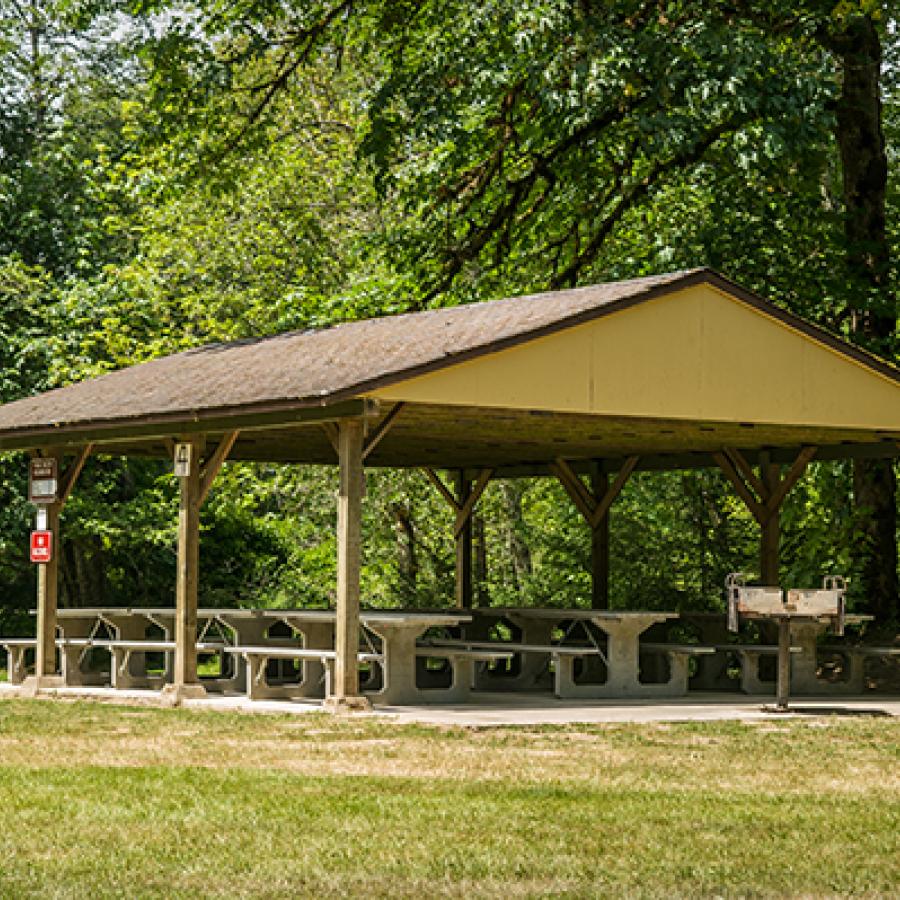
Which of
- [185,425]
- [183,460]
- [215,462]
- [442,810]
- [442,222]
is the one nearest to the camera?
[442,810]

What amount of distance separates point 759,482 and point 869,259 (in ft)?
10.2

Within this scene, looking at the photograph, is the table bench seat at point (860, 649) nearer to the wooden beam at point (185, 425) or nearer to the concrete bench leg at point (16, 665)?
the wooden beam at point (185, 425)

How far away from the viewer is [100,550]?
2716 cm

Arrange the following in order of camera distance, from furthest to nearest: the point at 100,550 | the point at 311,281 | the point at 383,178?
the point at 311,281 → the point at 100,550 → the point at 383,178

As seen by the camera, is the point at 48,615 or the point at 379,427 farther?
the point at 48,615

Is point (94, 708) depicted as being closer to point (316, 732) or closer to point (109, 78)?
point (316, 732)

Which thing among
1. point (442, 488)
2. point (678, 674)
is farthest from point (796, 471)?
point (442, 488)

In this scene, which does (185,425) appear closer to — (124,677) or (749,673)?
(124,677)

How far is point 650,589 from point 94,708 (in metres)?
9.85

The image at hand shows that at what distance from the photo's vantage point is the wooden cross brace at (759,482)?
1784 centimetres

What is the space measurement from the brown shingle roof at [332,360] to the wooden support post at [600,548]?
351 cm

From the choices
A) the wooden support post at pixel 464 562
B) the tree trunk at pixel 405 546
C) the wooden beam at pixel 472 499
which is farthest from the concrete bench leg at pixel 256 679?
the tree trunk at pixel 405 546

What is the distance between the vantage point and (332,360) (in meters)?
15.3

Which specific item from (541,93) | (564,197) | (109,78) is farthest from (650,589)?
(109,78)
